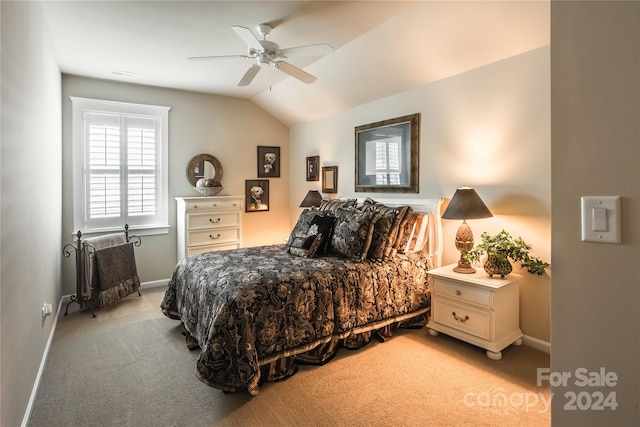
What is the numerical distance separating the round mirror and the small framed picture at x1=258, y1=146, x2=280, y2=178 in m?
0.70

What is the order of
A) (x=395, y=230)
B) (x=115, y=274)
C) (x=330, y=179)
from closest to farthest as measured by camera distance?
(x=395, y=230) < (x=115, y=274) < (x=330, y=179)

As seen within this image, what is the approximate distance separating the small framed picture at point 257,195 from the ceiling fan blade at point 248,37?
9.82 ft

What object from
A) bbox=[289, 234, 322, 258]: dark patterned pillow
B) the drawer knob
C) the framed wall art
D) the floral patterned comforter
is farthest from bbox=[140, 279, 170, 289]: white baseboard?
the drawer knob

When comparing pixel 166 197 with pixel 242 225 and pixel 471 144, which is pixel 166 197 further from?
pixel 471 144

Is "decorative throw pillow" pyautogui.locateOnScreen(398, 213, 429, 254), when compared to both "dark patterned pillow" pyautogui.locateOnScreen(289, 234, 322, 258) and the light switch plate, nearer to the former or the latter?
"dark patterned pillow" pyautogui.locateOnScreen(289, 234, 322, 258)

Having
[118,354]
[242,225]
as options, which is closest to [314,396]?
[118,354]

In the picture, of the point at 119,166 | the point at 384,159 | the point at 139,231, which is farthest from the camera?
the point at 139,231

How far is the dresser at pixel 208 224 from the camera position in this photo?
15.3ft

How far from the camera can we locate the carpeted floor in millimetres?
2008

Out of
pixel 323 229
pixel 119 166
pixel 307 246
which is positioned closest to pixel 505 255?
pixel 323 229

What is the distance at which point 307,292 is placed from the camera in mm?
2559

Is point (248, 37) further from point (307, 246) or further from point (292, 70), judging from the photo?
point (307, 246)

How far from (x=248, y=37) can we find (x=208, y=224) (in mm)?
2863

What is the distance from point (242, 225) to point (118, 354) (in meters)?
2.78
